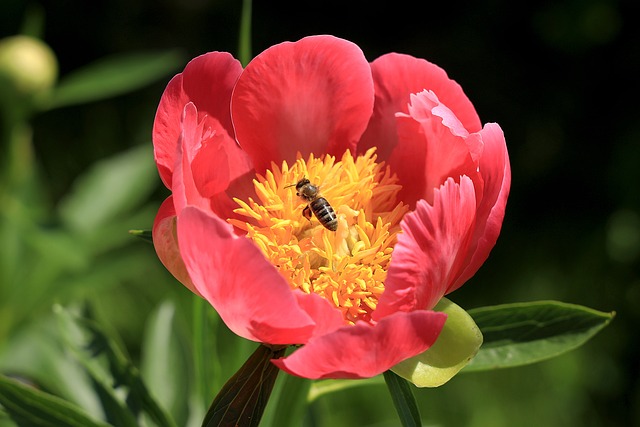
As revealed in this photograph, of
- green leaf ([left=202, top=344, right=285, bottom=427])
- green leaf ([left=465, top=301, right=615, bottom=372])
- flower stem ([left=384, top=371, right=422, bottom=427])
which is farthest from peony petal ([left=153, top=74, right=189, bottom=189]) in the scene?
green leaf ([left=465, top=301, right=615, bottom=372])

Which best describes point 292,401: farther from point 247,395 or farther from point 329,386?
point 247,395

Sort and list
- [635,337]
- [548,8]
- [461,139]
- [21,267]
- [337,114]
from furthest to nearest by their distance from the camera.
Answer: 1. [548,8]
2. [635,337]
3. [21,267]
4. [337,114]
5. [461,139]

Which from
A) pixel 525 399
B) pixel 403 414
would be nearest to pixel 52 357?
pixel 403 414

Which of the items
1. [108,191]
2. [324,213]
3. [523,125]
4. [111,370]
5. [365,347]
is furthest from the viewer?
[523,125]

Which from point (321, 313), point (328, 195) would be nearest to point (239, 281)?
point (321, 313)

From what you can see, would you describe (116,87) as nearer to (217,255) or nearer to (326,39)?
(326,39)
